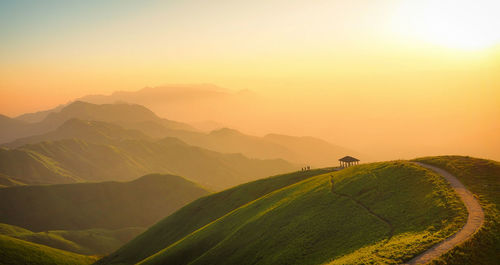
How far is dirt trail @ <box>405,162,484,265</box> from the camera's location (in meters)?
31.3

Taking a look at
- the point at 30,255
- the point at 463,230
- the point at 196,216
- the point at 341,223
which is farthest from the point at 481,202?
the point at 30,255

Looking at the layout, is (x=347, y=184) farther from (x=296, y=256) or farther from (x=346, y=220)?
(x=296, y=256)

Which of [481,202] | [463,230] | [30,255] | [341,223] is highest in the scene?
[481,202]

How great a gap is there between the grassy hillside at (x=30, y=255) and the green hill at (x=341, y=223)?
5824cm

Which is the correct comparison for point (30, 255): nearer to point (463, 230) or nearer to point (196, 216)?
point (196, 216)

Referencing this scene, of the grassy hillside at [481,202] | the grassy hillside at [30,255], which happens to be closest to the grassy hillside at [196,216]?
the grassy hillside at [30,255]

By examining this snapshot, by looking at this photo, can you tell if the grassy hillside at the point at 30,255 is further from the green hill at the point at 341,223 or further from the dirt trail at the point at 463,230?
the dirt trail at the point at 463,230

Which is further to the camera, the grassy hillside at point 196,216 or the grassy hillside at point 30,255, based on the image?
the grassy hillside at point 30,255

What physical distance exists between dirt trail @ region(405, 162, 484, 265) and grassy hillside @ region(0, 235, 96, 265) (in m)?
120

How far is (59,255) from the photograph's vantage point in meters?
118

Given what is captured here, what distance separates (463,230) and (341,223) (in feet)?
55.4

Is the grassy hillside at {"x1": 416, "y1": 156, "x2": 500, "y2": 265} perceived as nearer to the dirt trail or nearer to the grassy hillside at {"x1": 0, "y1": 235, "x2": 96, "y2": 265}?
the dirt trail

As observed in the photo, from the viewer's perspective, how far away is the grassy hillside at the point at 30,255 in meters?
104

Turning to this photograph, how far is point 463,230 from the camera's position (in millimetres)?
35125
